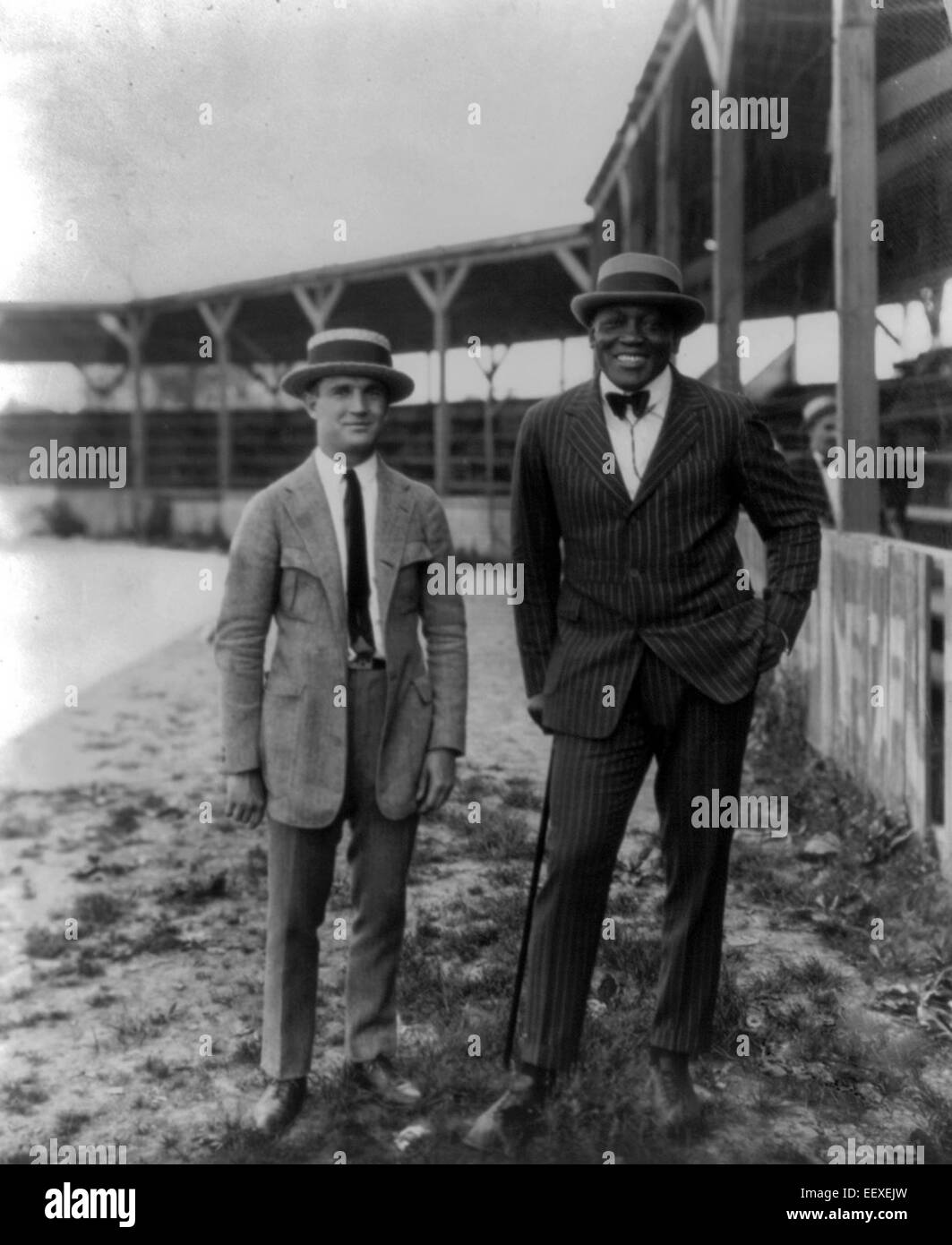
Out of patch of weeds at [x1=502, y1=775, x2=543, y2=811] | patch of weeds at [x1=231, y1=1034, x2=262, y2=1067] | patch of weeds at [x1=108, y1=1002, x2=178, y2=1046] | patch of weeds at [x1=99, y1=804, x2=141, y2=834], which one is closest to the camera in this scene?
patch of weeds at [x1=231, y1=1034, x2=262, y2=1067]

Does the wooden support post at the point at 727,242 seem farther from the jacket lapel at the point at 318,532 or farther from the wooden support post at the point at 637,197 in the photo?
the jacket lapel at the point at 318,532

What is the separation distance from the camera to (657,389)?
3199mm

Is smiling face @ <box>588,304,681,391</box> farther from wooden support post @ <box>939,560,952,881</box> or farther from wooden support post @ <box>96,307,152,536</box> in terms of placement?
wooden support post @ <box>96,307,152,536</box>

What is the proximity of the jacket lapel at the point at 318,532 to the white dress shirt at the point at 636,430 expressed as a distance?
71 cm

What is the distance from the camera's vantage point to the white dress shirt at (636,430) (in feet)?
10.4

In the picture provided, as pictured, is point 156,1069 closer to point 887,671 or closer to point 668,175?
point 887,671

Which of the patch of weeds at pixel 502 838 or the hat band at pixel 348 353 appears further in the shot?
the patch of weeds at pixel 502 838

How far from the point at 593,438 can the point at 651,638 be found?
A: 1.64 ft

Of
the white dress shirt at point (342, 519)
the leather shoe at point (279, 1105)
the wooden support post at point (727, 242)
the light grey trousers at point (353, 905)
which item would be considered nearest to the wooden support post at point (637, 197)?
the wooden support post at point (727, 242)

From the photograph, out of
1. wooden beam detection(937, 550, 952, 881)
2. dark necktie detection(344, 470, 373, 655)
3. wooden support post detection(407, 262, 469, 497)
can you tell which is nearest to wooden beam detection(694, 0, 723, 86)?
wooden support post detection(407, 262, 469, 497)

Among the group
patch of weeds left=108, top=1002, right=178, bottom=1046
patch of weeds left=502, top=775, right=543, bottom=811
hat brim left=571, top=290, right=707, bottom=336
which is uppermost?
hat brim left=571, top=290, right=707, bottom=336

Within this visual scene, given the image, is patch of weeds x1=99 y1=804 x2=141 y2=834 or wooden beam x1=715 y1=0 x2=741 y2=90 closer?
patch of weeds x1=99 y1=804 x2=141 y2=834

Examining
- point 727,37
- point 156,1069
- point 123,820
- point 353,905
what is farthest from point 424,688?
point 727,37

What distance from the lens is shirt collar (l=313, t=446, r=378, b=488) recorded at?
3.20 meters
